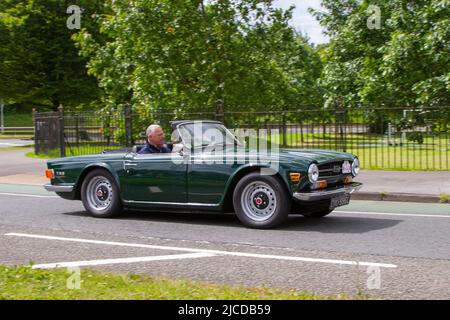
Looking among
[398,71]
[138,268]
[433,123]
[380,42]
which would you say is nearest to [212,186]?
[138,268]

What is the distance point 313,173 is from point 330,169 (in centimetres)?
45

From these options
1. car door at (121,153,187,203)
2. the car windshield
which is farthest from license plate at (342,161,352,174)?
car door at (121,153,187,203)

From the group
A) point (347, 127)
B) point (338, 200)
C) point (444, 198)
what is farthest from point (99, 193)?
point (347, 127)

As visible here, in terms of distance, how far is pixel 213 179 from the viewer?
8.77 m

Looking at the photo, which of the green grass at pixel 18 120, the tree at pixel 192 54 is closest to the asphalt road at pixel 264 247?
the tree at pixel 192 54

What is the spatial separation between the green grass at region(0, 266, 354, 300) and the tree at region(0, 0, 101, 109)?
1465 inches

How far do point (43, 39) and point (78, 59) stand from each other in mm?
2668

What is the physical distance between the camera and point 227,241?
25.6 feet

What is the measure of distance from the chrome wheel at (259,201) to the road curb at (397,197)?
4000 mm

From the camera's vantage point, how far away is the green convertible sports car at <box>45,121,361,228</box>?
832 centimetres

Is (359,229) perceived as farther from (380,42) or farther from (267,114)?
(380,42)

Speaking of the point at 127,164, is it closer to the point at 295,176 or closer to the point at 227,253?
the point at 295,176

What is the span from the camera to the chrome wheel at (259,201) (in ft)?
27.8

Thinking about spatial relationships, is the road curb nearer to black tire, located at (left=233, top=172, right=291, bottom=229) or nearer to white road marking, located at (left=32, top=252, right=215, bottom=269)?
black tire, located at (left=233, top=172, right=291, bottom=229)
